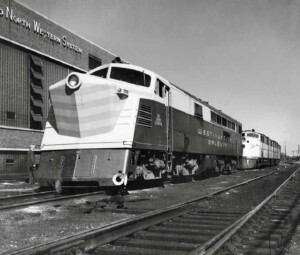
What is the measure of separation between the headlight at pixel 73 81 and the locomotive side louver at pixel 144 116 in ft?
5.65

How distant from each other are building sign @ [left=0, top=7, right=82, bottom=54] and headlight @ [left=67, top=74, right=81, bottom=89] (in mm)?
12637

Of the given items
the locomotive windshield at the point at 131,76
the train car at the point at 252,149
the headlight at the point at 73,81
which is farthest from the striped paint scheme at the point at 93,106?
the train car at the point at 252,149

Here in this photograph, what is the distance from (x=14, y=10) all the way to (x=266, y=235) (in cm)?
1946

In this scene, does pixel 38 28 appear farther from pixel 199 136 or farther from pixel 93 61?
pixel 199 136

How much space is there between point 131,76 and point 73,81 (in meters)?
1.82

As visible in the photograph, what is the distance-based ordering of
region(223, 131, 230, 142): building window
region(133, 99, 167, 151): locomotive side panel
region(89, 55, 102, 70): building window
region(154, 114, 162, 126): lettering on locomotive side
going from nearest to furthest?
1. region(133, 99, 167, 151): locomotive side panel
2. region(154, 114, 162, 126): lettering on locomotive side
3. region(223, 131, 230, 142): building window
4. region(89, 55, 102, 70): building window

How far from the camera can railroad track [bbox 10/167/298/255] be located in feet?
14.2

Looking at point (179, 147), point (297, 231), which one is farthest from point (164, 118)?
point (297, 231)

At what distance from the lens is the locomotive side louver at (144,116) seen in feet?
31.4

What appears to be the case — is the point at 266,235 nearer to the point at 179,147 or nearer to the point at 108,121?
the point at 108,121

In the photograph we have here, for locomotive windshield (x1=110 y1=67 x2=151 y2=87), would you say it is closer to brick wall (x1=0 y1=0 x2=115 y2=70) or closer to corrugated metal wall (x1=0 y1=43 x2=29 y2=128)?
corrugated metal wall (x1=0 y1=43 x2=29 y2=128)

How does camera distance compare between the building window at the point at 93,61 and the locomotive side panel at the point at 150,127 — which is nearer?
the locomotive side panel at the point at 150,127

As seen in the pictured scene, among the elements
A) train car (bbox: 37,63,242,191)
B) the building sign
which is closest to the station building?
the building sign

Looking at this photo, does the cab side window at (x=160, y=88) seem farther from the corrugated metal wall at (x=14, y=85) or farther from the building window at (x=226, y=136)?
the corrugated metal wall at (x=14, y=85)
